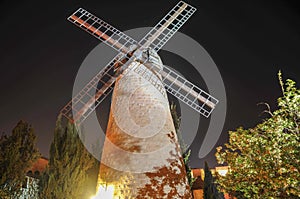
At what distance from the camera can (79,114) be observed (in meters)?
10.3

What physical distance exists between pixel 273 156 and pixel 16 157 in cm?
746

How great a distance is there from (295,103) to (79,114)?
7.51 metres

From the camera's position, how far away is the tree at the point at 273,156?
6.68m

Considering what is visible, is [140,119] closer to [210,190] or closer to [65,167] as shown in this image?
[65,167]

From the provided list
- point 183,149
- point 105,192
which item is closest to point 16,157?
point 105,192

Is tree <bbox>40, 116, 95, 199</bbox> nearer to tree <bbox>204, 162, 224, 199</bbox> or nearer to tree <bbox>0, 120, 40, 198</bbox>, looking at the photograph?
tree <bbox>0, 120, 40, 198</bbox>

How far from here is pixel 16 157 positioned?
789 cm

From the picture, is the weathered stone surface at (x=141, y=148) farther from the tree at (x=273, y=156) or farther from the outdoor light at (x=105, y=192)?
the tree at (x=273, y=156)

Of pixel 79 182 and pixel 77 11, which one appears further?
pixel 77 11

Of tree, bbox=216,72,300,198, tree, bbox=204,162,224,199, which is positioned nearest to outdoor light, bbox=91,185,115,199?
tree, bbox=216,72,300,198

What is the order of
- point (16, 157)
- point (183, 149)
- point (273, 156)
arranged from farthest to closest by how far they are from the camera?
point (183, 149), point (16, 157), point (273, 156)

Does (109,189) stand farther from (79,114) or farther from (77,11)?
(77,11)

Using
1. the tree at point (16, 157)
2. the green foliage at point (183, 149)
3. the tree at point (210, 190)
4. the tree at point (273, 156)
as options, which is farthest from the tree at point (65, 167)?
the tree at point (210, 190)

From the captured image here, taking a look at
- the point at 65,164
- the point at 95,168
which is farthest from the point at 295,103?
the point at 95,168
